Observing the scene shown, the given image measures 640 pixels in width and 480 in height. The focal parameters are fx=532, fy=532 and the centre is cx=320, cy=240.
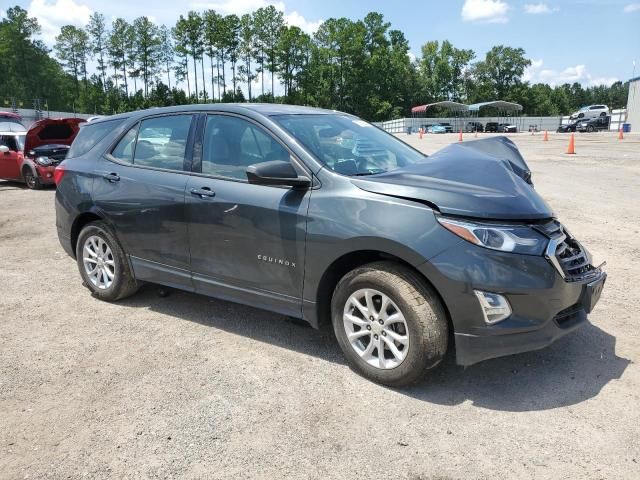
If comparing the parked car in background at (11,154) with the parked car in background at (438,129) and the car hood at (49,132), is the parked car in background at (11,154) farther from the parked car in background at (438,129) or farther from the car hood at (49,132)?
the parked car in background at (438,129)

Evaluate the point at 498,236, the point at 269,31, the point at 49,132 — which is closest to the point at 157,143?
the point at 498,236

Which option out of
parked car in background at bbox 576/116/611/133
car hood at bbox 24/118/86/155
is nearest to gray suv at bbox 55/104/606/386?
car hood at bbox 24/118/86/155

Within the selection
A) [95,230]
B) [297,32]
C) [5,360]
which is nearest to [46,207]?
[95,230]

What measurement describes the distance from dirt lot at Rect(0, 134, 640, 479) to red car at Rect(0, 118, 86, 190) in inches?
365

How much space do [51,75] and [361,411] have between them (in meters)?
106

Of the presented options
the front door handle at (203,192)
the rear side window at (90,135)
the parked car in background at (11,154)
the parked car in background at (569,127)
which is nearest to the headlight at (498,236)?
the front door handle at (203,192)

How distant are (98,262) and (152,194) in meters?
1.10

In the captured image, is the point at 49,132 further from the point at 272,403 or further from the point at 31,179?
the point at 272,403

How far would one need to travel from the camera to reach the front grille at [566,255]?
3.11m

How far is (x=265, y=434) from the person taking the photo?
2.93 meters

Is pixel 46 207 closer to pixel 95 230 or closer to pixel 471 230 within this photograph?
pixel 95 230

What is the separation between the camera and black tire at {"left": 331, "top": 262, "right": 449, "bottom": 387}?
313cm

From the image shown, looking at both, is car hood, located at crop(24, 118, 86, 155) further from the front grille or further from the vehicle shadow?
the front grille

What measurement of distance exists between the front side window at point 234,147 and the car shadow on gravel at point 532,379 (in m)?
1.86
